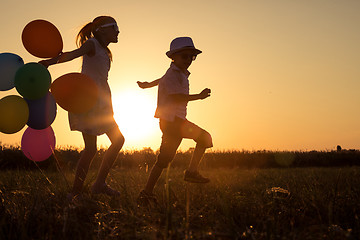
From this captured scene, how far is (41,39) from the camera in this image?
418cm

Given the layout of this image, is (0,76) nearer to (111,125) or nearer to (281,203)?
(111,125)

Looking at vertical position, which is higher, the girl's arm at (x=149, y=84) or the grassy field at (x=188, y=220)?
the girl's arm at (x=149, y=84)

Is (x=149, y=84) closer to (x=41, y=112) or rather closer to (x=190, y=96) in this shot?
(x=190, y=96)

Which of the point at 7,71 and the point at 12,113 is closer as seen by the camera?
the point at 12,113

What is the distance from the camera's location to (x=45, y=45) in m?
4.16

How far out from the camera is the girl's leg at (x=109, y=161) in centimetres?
413

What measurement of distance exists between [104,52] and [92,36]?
267 mm

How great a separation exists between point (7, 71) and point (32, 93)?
62cm

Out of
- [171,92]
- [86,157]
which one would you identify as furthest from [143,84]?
[86,157]

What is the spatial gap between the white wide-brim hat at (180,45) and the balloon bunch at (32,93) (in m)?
1.35

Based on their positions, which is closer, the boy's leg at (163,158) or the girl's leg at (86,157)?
the girl's leg at (86,157)

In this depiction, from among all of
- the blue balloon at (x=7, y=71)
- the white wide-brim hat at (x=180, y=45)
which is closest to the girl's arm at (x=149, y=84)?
the white wide-brim hat at (x=180, y=45)

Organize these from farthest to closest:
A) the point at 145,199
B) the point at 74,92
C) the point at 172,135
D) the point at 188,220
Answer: the point at 172,135
the point at 145,199
the point at 74,92
the point at 188,220

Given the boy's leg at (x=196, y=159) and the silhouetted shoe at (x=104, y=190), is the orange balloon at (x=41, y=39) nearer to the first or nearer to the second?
the silhouetted shoe at (x=104, y=190)
